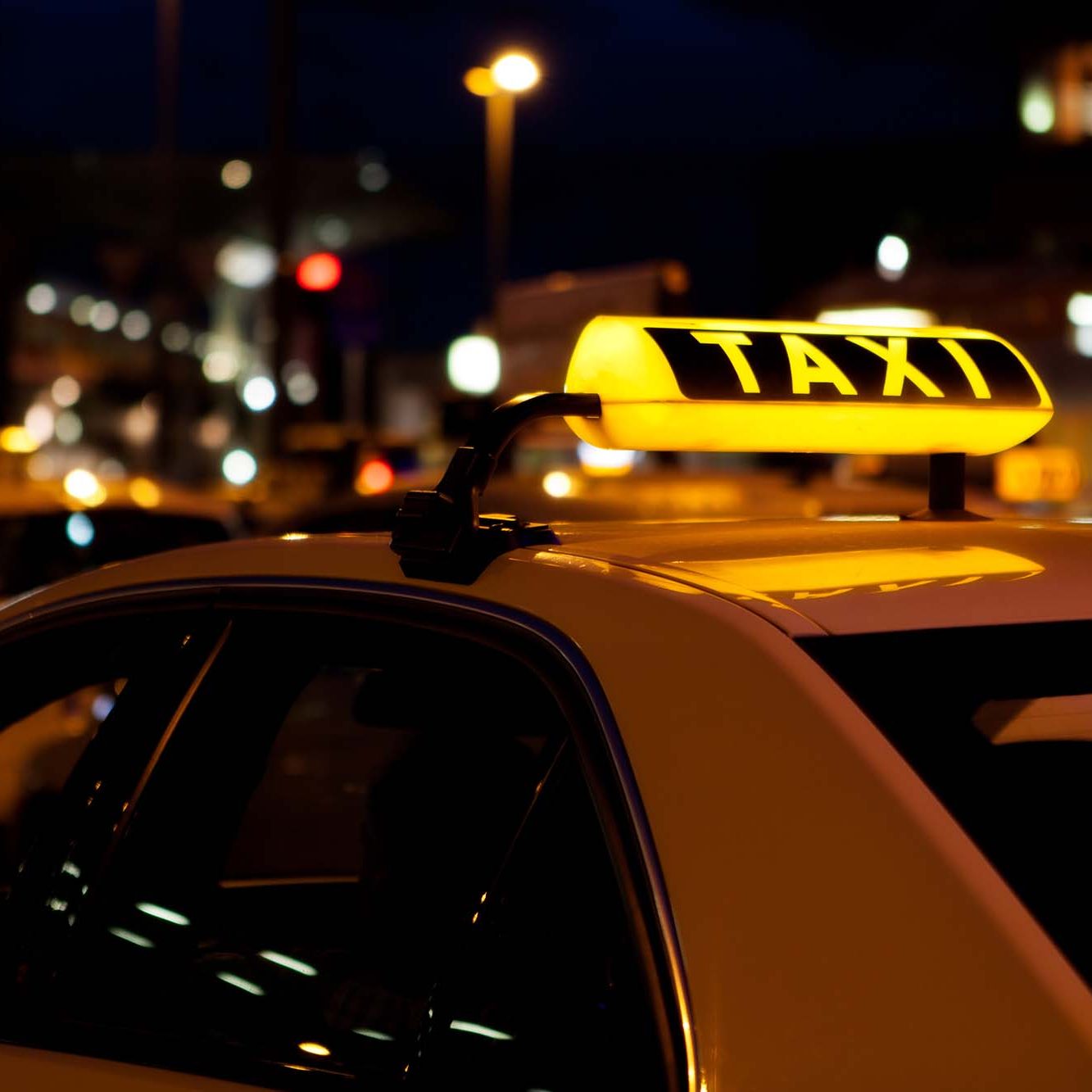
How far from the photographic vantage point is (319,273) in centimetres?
1309

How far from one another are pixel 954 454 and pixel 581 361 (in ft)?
1.98

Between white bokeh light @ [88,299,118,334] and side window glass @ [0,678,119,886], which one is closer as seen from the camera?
side window glass @ [0,678,119,886]

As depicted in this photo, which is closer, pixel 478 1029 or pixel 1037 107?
pixel 478 1029

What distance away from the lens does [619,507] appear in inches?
258

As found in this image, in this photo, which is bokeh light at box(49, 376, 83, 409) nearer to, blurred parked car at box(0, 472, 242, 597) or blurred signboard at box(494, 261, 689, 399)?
blurred signboard at box(494, 261, 689, 399)

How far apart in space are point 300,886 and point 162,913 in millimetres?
571

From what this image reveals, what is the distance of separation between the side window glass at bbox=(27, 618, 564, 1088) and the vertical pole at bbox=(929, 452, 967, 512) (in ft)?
1.95

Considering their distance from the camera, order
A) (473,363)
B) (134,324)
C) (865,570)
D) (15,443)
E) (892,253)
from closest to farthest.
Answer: (865,570) < (892,253) < (15,443) < (473,363) < (134,324)

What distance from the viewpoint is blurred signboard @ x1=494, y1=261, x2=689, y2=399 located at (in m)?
13.5

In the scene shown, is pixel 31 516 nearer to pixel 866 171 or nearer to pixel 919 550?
pixel 919 550

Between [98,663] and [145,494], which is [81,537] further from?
[98,663]

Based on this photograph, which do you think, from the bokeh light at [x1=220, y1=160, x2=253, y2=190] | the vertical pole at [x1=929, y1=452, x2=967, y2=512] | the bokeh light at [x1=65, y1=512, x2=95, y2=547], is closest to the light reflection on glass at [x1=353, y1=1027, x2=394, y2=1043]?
the vertical pole at [x1=929, y1=452, x2=967, y2=512]

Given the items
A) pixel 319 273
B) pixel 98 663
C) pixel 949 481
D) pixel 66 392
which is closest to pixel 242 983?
pixel 98 663

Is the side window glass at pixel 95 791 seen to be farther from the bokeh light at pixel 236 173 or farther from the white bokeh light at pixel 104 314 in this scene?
the white bokeh light at pixel 104 314
